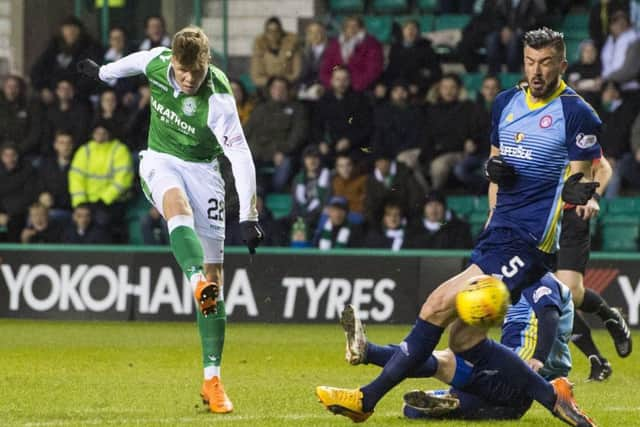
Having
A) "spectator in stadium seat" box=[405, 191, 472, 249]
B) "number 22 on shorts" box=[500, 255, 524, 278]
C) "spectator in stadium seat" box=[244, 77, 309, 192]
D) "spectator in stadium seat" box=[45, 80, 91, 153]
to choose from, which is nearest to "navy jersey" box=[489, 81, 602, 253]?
"number 22 on shorts" box=[500, 255, 524, 278]

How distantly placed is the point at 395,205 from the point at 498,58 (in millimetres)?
3048

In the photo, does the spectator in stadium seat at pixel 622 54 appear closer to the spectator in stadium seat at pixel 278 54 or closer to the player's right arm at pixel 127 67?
the spectator in stadium seat at pixel 278 54

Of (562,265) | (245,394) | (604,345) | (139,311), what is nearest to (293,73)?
(139,311)

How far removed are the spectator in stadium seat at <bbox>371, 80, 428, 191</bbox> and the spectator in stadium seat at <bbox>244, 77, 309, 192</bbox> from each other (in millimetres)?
1018

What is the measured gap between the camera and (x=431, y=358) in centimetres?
777

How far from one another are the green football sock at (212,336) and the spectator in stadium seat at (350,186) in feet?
27.3

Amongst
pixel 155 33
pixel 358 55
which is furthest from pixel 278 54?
pixel 155 33

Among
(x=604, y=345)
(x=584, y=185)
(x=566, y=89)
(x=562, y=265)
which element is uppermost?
(x=566, y=89)

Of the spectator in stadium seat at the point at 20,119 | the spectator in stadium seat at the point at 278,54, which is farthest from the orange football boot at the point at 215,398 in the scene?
the spectator in stadium seat at the point at 20,119

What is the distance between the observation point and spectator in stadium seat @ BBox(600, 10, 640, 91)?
17.3 metres

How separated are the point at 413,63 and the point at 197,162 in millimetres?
9587

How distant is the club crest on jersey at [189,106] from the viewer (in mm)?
8602

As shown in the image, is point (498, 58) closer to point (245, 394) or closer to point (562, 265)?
point (562, 265)

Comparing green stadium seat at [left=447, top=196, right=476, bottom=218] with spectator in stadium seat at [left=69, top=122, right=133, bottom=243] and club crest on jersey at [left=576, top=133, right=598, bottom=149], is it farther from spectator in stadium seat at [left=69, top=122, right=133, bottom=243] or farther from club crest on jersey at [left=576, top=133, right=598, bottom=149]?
club crest on jersey at [left=576, top=133, right=598, bottom=149]
